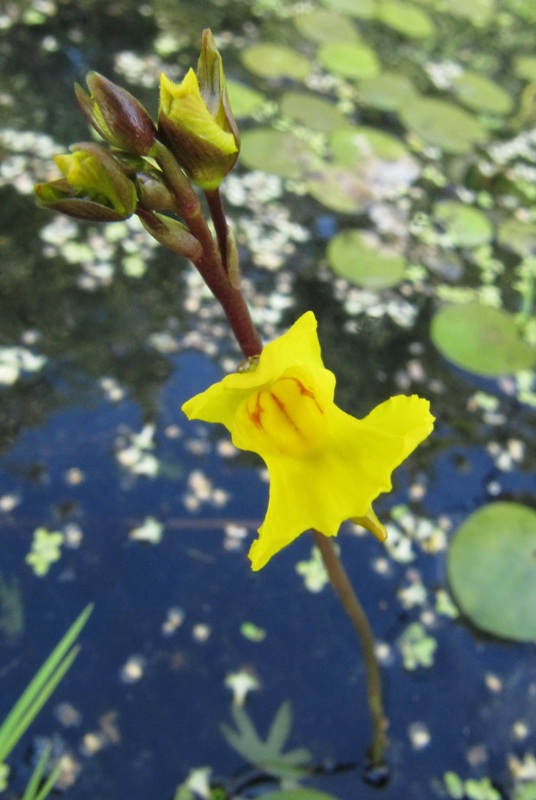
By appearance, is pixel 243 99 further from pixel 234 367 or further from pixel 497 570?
pixel 497 570

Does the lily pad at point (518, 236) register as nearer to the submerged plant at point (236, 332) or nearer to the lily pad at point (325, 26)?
the lily pad at point (325, 26)

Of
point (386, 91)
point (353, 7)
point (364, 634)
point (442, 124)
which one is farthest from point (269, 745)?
point (353, 7)

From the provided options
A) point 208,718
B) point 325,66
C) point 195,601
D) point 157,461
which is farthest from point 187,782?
point 325,66

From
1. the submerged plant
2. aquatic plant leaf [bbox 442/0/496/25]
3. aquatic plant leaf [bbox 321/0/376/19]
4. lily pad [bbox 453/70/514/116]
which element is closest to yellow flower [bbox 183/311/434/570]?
the submerged plant

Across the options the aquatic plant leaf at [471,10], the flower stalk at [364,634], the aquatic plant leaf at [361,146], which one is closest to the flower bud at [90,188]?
the flower stalk at [364,634]

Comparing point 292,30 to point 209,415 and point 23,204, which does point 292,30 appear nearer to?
point 23,204

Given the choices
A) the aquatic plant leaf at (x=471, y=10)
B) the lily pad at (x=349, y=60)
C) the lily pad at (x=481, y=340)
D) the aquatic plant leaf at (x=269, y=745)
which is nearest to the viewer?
the aquatic plant leaf at (x=269, y=745)
